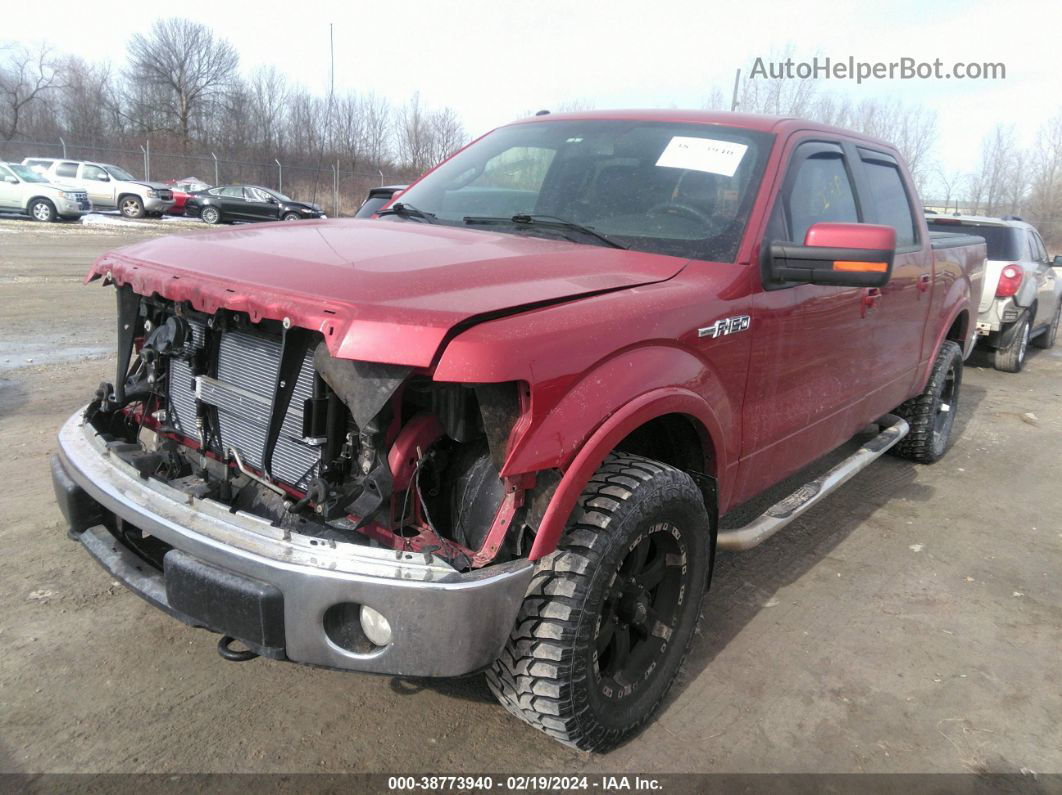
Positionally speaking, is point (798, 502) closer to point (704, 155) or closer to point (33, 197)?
point (704, 155)

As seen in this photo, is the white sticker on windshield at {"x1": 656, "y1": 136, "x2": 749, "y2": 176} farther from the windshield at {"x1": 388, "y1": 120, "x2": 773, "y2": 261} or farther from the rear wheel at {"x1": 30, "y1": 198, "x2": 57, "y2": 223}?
the rear wheel at {"x1": 30, "y1": 198, "x2": 57, "y2": 223}

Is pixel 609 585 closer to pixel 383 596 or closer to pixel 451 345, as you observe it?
pixel 383 596

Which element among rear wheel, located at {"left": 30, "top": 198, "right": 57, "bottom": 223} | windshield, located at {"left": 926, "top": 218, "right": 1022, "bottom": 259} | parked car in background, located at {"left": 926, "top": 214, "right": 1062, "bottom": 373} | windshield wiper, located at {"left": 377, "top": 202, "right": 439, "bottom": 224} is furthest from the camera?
rear wheel, located at {"left": 30, "top": 198, "right": 57, "bottom": 223}

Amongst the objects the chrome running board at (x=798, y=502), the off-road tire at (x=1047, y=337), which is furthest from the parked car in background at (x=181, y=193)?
the chrome running board at (x=798, y=502)

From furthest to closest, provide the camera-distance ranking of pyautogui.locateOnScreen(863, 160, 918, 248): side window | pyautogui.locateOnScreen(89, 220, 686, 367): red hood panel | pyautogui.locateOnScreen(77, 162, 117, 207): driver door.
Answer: pyautogui.locateOnScreen(77, 162, 117, 207): driver door
pyautogui.locateOnScreen(863, 160, 918, 248): side window
pyautogui.locateOnScreen(89, 220, 686, 367): red hood panel

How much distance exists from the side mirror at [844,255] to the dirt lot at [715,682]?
1.48 m

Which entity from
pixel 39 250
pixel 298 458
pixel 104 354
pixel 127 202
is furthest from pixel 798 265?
pixel 127 202

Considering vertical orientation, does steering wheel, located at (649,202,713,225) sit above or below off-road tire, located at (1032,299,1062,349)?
above

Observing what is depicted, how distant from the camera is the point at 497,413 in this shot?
2.01 meters

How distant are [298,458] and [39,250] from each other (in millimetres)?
15233

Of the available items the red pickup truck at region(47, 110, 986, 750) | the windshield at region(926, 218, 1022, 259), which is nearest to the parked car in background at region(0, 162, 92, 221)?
the windshield at region(926, 218, 1022, 259)

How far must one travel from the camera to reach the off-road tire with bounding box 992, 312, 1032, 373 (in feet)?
30.8

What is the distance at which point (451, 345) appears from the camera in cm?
188

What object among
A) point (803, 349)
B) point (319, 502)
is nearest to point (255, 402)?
point (319, 502)
